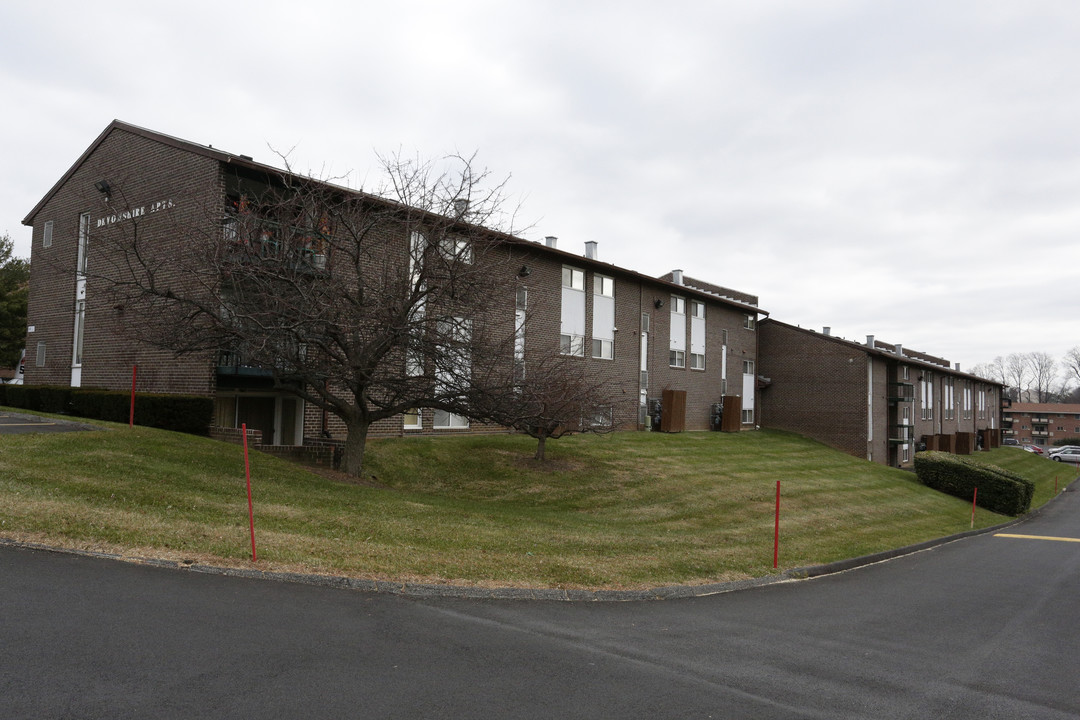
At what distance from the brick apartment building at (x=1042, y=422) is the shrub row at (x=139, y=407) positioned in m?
128

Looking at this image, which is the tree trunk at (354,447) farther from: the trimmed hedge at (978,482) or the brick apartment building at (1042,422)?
the brick apartment building at (1042,422)

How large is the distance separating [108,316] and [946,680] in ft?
72.4

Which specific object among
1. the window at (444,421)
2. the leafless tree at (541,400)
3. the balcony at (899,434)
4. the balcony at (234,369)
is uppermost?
the balcony at (234,369)

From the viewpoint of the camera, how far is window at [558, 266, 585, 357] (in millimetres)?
29438

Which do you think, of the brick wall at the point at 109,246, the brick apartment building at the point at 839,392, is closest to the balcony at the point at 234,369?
the brick wall at the point at 109,246

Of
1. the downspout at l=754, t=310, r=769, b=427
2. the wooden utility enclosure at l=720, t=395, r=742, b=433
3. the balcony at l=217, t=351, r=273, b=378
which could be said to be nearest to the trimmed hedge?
the wooden utility enclosure at l=720, t=395, r=742, b=433

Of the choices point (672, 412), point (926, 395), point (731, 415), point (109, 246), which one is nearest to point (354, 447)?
point (109, 246)

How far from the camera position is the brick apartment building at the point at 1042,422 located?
390ft

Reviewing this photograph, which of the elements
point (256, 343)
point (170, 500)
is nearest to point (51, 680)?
point (170, 500)

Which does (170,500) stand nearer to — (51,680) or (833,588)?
(51,680)

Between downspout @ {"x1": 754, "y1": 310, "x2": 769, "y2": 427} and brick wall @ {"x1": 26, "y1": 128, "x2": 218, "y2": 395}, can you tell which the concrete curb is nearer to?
brick wall @ {"x1": 26, "y1": 128, "x2": 218, "y2": 395}

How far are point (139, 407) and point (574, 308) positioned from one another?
640 inches

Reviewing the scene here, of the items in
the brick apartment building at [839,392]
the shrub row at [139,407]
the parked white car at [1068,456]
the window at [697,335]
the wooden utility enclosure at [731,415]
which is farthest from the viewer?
the parked white car at [1068,456]

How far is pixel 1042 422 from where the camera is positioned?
120688mm
